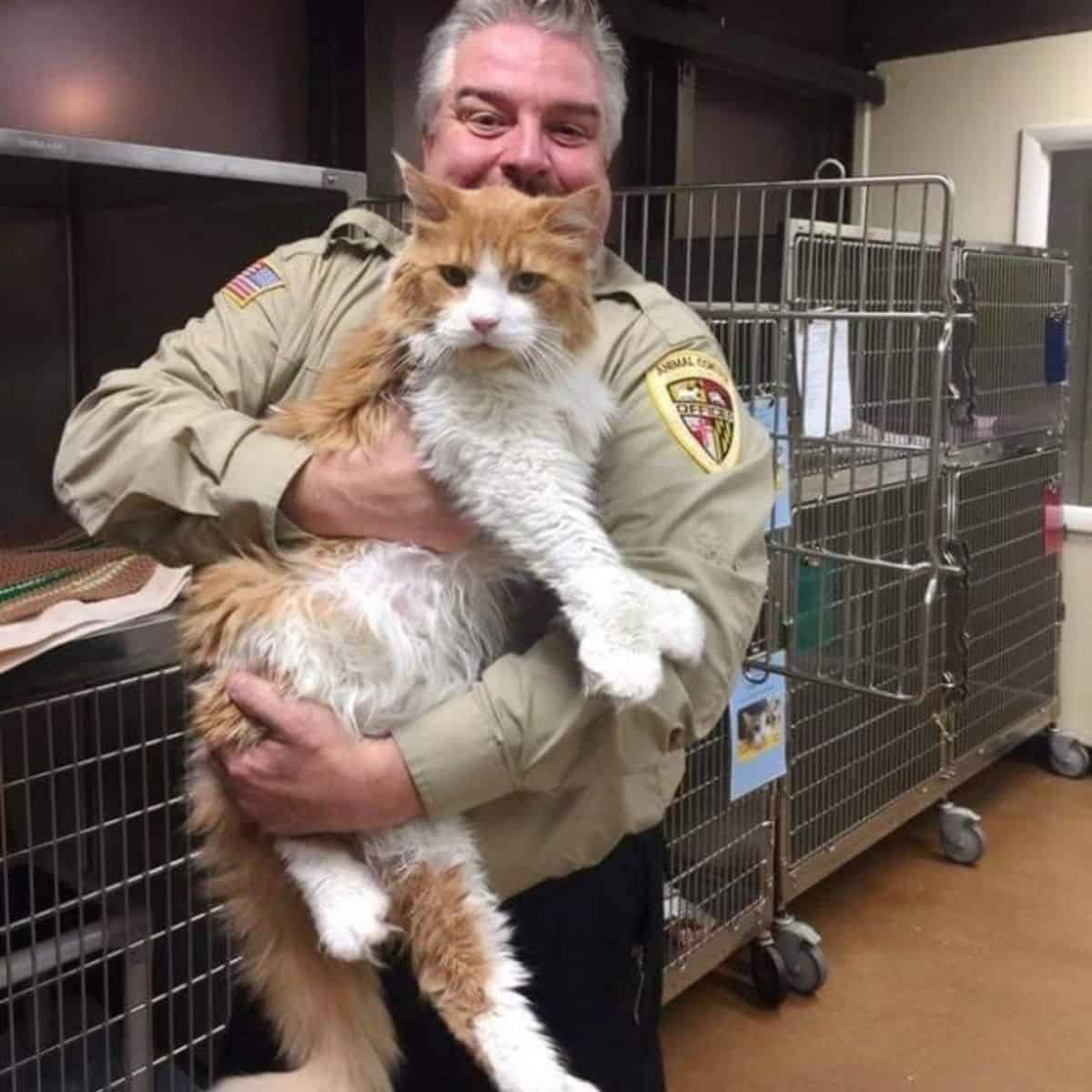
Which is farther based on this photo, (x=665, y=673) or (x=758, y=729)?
(x=758, y=729)

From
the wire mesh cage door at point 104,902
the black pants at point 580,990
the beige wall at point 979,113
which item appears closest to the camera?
the black pants at point 580,990

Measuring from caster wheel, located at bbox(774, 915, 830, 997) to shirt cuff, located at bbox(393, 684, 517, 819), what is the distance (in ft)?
5.17

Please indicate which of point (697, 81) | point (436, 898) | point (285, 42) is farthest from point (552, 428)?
point (697, 81)

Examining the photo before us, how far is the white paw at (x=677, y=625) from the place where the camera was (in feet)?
3.27

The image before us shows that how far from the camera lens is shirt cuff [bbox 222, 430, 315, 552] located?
107cm

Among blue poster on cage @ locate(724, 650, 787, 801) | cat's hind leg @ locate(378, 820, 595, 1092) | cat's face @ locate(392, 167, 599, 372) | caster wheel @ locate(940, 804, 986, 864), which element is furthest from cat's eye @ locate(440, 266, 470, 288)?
caster wheel @ locate(940, 804, 986, 864)

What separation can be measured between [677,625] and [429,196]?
1.42 feet

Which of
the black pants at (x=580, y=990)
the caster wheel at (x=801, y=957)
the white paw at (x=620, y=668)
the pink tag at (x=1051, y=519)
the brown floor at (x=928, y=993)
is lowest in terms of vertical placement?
the brown floor at (x=928, y=993)

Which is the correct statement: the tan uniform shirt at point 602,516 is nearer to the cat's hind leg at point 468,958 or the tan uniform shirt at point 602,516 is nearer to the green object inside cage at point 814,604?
the cat's hind leg at point 468,958

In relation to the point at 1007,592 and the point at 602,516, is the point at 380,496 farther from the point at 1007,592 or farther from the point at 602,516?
the point at 1007,592

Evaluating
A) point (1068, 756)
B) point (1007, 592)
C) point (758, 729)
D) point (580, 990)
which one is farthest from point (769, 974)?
point (1068, 756)

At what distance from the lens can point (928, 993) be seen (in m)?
2.43

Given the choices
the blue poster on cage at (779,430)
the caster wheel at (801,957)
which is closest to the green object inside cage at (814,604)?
the blue poster on cage at (779,430)

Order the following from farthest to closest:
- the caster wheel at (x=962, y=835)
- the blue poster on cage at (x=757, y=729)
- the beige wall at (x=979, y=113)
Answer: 1. the beige wall at (x=979, y=113)
2. the caster wheel at (x=962, y=835)
3. the blue poster on cage at (x=757, y=729)
